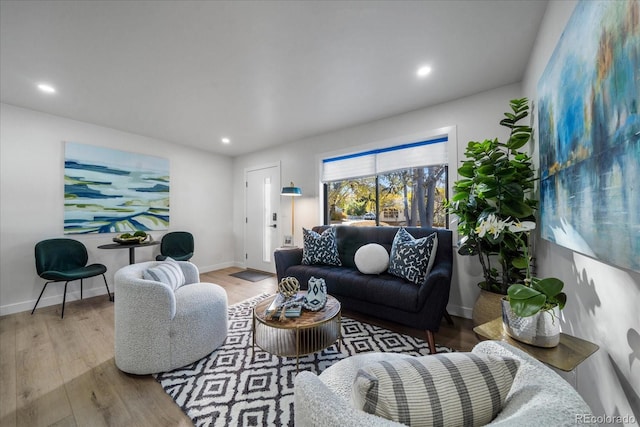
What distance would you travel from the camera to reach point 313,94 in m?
2.57

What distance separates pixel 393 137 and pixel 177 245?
376cm

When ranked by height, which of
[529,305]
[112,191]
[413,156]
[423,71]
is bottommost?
[529,305]

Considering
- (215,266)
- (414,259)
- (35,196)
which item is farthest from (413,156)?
(35,196)

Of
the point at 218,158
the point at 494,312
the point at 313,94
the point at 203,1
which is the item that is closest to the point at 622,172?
the point at 494,312

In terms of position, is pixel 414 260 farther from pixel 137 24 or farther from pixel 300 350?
pixel 137 24

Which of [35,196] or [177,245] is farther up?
[35,196]

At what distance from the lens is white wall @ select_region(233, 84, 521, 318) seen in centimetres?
249

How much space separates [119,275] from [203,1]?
1.90 metres

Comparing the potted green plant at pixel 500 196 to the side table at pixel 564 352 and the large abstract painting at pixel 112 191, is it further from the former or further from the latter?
the large abstract painting at pixel 112 191

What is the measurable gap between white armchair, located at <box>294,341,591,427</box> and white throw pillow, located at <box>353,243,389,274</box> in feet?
5.73

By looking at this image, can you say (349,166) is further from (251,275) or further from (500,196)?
(251,275)

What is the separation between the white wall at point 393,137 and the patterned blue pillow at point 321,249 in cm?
77

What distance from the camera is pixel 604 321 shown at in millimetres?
916

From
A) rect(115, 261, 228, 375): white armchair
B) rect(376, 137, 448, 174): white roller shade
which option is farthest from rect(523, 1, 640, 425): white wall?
rect(115, 261, 228, 375): white armchair
